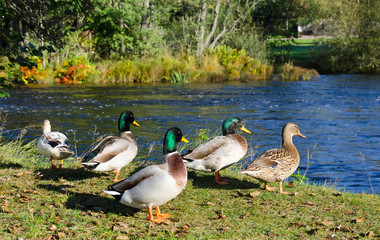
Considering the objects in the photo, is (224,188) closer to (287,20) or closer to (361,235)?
(361,235)

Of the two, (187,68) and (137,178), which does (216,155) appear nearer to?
(137,178)

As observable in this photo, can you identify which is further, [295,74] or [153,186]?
[295,74]

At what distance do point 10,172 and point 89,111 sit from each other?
1219 cm

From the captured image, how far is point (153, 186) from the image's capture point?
575 cm

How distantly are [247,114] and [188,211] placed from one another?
13.7 metres

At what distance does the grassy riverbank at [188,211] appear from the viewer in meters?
5.65

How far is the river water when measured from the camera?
1231cm

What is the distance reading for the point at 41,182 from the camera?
7480mm

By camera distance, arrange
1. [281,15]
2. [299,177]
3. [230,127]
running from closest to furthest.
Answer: [299,177], [230,127], [281,15]

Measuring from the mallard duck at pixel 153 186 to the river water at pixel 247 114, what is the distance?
4.55 metres

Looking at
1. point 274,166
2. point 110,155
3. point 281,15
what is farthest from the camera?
point 281,15

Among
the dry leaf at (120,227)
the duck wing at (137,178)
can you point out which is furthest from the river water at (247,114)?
the dry leaf at (120,227)

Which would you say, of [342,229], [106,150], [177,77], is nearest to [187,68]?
[177,77]

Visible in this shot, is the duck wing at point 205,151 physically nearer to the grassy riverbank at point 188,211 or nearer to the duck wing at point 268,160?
the grassy riverbank at point 188,211
